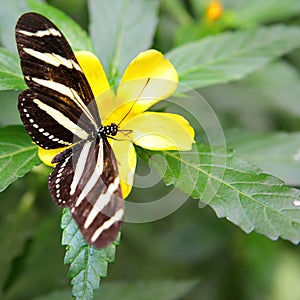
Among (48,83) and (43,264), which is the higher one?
(48,83)

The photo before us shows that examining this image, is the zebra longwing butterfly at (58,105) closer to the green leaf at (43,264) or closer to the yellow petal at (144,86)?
the yellow petal at (144,86)

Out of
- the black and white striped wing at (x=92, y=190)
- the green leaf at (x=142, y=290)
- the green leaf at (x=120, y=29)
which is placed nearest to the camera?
the black and white striped wing at (x=92, y=190)

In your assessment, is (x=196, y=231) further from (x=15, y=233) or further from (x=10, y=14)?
(x=10, y=14)

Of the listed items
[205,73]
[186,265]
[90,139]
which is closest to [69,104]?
[90,139]

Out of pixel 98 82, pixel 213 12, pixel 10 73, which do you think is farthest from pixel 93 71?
pixel 213 12

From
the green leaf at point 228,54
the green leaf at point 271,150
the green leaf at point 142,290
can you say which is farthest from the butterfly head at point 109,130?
the green leaf at point 142,290

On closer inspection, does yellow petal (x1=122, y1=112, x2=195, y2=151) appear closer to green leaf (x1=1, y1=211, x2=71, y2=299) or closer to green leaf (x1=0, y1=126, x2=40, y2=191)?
green leaf (x1=0, y1=126, x2=40, y2=191)
